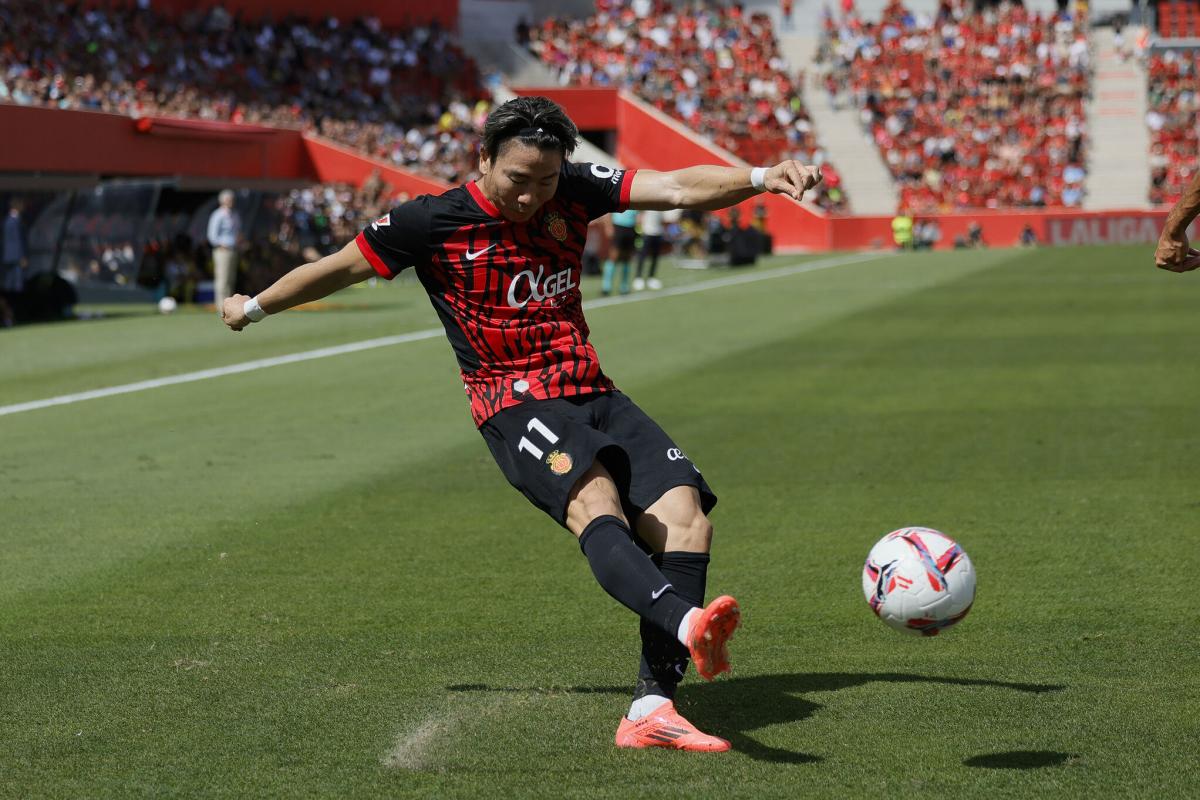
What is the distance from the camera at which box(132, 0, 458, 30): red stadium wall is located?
4656 centimetres

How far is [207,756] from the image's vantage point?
473 centimetres

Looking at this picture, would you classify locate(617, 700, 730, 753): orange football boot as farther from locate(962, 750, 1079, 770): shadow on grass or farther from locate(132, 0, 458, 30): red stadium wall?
locate(132, 0, 458, 30): red stadium wall

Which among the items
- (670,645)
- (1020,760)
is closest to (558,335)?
(670,645)

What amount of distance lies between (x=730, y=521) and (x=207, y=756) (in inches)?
177

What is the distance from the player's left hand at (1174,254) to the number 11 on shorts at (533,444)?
2819mm

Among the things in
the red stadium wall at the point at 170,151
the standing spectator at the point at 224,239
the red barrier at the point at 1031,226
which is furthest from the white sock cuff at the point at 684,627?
the red barrier at the point at 1031,226

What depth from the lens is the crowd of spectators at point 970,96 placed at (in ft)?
180

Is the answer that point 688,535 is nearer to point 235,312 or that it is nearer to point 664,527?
point 664,527

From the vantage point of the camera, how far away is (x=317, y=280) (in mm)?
5312

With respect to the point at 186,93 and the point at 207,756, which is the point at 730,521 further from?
the point at 186,93

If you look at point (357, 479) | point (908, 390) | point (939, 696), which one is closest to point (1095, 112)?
point (908, 390)

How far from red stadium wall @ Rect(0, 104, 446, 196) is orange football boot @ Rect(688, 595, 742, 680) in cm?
2559

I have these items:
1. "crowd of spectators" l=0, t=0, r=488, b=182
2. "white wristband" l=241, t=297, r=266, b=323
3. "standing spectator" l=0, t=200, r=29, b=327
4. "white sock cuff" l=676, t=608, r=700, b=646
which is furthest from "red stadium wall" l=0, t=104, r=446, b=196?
"white sock cuff" l=676, t=608, r=700, b=646

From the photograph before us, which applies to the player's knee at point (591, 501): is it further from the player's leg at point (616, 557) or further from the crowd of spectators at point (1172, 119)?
the crowd of spectators at point (1172, 119)
